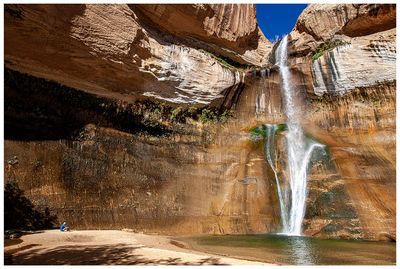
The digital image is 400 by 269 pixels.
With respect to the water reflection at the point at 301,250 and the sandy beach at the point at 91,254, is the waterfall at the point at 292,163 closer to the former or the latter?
the water reflection at the point at 301,250

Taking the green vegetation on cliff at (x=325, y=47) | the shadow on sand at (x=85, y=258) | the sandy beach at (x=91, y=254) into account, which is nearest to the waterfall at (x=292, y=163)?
the green vegetation on cliff at (x=325, y=47)

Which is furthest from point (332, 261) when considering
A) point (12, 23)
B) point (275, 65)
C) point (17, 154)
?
point (275, 65)

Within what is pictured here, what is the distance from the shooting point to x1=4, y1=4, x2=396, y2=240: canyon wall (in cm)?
1233

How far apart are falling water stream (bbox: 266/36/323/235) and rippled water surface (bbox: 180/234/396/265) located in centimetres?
225

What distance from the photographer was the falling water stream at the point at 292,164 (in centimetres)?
1474

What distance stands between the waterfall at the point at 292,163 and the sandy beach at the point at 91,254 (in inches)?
304

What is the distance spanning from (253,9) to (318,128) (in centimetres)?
919

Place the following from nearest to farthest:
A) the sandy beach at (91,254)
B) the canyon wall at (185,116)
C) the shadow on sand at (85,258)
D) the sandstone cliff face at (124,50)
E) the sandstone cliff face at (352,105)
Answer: the shadow on sand at (85,258)
the sandy beach at (91,254)
the sandstone cliff face at (124,50)
the canyon wall at (185,116)
the sandstone cliff face at (352,105)

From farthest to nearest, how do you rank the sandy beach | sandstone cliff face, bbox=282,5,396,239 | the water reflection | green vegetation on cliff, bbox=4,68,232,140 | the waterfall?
1. the waterfall
2. sandstone cliff face, bbox=282,5,396,239
3. green vegetation on cliff, bbox=4,68,232,140
4. the water reflection
5. the sandy beach

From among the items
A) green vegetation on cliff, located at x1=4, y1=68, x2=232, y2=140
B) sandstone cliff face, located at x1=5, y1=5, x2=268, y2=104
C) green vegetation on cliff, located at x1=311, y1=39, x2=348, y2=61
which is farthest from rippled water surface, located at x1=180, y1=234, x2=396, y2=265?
green vegetation on cliff, located at x1=311, y1=39, x2=348, y2=61

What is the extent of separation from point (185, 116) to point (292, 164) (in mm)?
5481

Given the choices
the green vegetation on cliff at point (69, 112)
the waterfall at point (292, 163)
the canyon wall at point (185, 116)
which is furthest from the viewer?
the waterfall at point (292, 163)

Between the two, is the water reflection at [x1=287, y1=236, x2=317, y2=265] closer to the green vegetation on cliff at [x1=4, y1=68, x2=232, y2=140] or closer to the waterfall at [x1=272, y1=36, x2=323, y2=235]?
the waterfall at [x1=272, y1=36, x2=323, y2=235]

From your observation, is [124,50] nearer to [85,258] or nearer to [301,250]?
[85,258]
